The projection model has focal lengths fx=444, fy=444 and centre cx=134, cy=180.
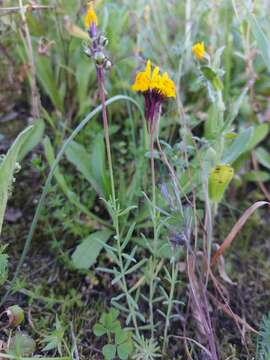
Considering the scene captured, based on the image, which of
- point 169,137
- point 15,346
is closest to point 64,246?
point 15,346

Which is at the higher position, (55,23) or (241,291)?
(55,23)

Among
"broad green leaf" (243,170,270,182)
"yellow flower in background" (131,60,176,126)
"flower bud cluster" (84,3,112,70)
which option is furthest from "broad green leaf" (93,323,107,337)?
"broad green leaf" (243,170,270,182)

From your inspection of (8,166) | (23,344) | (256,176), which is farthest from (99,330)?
(256,176)

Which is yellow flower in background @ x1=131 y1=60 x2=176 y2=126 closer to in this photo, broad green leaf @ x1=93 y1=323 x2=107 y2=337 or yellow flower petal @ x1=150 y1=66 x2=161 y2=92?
yellow flower petal @ x1=150 y1=66 x2=161 y2=92

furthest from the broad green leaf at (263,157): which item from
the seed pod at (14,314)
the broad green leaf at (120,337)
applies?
the seed pod at (14,314)

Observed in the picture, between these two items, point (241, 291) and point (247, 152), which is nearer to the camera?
point (241, 291)

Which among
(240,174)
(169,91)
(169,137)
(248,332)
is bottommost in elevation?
(248,332)

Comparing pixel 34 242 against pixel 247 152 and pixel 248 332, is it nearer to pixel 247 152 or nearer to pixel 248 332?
pixel 248 332
